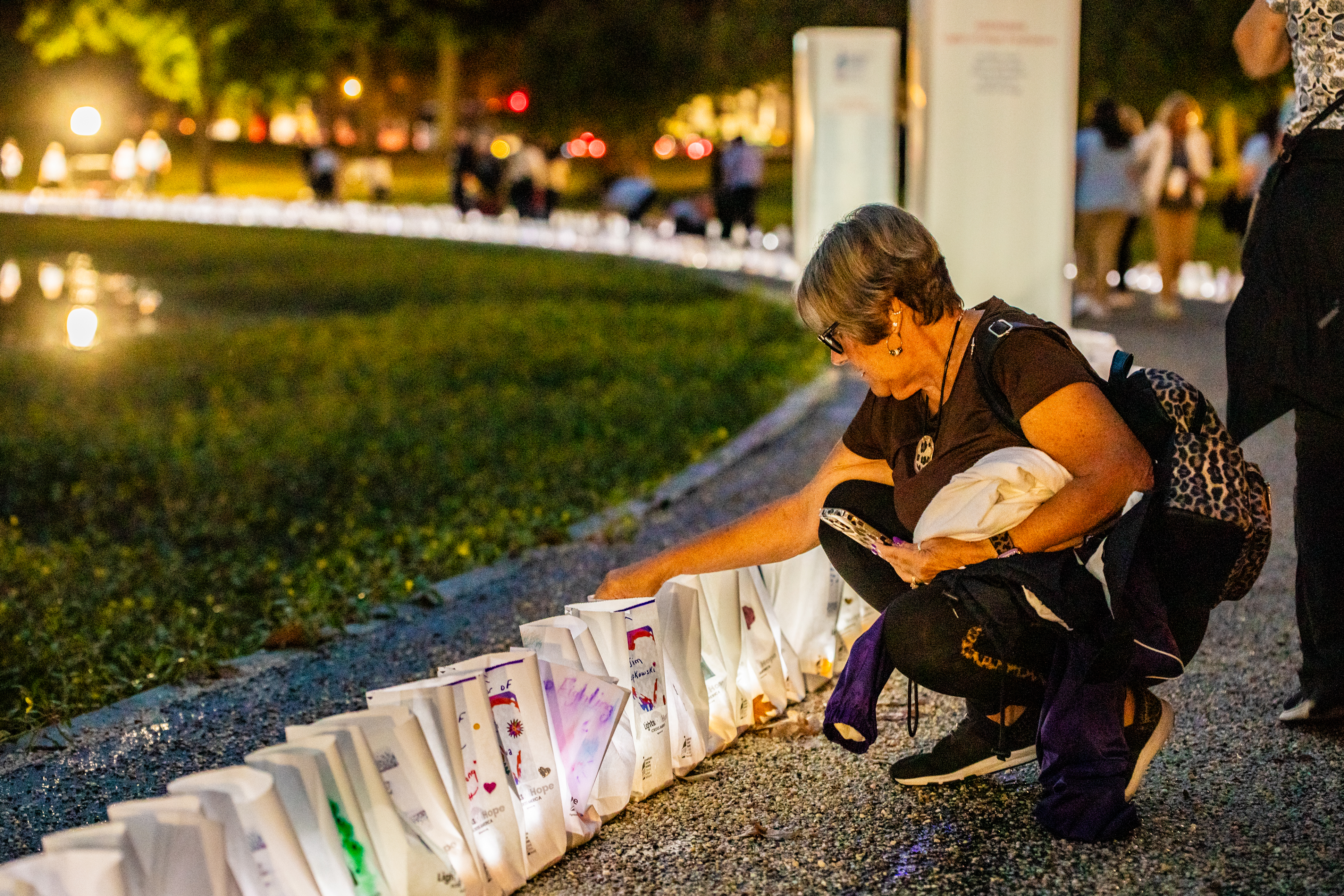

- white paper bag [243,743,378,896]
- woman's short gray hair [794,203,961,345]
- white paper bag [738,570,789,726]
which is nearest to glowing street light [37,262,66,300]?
white paper bag [738,570,789,726]

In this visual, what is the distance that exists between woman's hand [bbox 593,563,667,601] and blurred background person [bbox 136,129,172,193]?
4238cm

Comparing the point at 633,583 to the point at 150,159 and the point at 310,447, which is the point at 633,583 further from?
the point at 150,159

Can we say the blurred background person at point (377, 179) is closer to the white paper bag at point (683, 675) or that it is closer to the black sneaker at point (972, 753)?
the white paper bag at point (683, 675)

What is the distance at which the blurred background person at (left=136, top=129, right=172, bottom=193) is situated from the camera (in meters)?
43.2

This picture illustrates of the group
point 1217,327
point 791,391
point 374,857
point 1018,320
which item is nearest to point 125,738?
point 374,857

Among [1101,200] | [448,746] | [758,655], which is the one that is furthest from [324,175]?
[448,746]

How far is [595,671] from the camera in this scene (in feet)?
11.5

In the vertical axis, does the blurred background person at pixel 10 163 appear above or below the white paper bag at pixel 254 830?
above

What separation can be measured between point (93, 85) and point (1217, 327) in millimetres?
51819

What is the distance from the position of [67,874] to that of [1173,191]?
41.2 ft

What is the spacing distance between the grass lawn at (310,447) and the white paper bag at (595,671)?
5.96 feet

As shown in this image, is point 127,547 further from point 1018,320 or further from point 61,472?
point 1018,320

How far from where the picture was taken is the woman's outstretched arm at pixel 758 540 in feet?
12.0

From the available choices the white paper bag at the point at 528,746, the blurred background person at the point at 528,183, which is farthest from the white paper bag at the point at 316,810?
the blurred background person at the point at 528,183
